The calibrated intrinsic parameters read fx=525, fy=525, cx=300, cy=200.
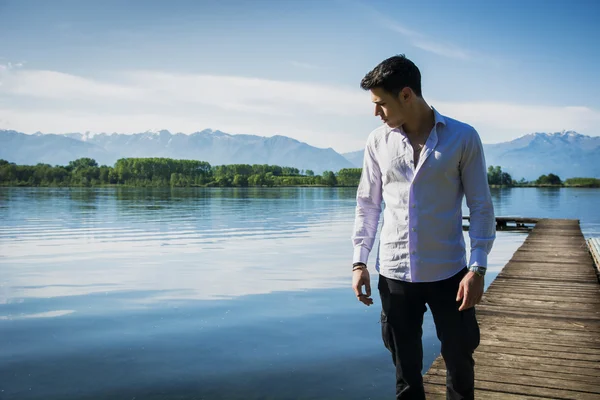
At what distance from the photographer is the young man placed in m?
2.97

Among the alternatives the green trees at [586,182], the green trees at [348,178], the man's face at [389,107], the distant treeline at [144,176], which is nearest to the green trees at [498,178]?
the green trees at [586,182]

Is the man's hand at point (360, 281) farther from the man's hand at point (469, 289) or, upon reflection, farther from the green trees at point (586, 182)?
the green trees at point (586, 182)

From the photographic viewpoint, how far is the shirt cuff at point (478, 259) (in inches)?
115

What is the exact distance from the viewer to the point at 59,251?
2222 cm

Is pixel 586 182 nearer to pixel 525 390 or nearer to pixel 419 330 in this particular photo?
pixel 525 390

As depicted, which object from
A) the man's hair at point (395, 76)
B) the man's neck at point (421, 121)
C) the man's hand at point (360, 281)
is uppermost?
the man's hair at point (395, 76)

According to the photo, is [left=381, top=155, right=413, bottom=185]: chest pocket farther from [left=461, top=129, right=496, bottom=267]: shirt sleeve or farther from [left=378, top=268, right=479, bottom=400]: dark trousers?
[left=378, top=268, right=479, bottom=400]: dark trousers

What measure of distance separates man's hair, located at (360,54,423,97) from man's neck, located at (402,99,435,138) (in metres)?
0.12

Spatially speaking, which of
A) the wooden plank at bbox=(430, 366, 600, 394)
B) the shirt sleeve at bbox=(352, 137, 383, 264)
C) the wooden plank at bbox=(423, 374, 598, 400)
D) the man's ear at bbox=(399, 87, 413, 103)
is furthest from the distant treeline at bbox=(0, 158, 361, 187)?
the man's ear at bbox=(399, 87, 413, 103)

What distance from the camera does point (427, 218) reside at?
3.02m

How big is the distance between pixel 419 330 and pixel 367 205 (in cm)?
83

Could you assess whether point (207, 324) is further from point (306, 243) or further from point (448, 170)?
point (306, 243)

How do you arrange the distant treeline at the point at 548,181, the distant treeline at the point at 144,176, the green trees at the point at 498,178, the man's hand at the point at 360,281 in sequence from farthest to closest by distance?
the green trees at the point at 498,178
the distant treeline at the point at 548,181
the distant treeline at the point at 144,176
the man's hand at the point at 360,281

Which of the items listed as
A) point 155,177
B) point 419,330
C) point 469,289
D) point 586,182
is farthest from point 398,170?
point 586,182
